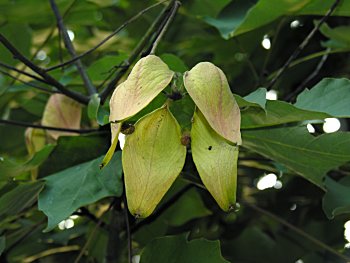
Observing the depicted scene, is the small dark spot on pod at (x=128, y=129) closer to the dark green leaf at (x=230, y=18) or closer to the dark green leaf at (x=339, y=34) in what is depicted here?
the dark green leaf at (x=230, y=18)

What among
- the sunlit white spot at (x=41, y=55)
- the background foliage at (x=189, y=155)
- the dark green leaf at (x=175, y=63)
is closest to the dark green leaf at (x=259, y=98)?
the background foliage at (x=189, y=155)

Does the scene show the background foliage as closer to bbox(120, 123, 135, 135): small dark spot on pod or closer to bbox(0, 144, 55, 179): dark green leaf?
bbox(0, 144, 55, 179): dark green leaf

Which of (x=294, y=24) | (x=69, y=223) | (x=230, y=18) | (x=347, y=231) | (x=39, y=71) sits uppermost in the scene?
(x=39, y=71)

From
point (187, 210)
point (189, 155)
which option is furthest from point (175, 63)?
point (187, 210)

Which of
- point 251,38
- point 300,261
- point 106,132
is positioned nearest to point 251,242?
point 300,261

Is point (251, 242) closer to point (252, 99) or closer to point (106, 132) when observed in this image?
point (106, 132)

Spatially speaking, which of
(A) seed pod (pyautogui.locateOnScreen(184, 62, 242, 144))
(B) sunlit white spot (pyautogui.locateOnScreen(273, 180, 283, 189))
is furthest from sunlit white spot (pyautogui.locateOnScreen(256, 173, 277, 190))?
(A) seed pod (pyautogui.locateOnScreen(184, 62, 242, 144))

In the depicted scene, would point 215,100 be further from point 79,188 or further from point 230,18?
point 230,18
